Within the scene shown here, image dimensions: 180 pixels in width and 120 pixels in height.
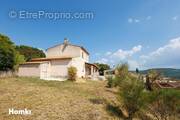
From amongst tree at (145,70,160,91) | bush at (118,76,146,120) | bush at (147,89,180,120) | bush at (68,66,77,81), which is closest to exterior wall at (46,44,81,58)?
bush at (68,66,77,81)

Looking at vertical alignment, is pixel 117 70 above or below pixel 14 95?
above

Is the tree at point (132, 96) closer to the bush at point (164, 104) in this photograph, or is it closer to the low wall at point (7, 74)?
the bush at point (164, 104)

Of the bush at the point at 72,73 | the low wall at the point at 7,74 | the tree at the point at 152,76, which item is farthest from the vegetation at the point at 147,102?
the low wall at the point at 7,74

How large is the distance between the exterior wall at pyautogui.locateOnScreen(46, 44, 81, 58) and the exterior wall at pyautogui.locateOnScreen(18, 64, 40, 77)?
8.22 m

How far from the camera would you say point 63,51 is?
1416 inches

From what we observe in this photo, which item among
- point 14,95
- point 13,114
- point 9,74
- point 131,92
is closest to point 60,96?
point 14,95

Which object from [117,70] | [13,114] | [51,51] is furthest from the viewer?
[51,51]

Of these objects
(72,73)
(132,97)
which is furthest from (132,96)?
(72,73)

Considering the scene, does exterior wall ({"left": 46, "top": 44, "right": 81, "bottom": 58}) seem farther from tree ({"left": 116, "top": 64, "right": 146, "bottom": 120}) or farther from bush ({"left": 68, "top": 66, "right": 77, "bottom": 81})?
tree ({"left": 116, "top": 64, "right": 146, "bottom": 120})

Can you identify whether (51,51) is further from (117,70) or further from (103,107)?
(103,107)

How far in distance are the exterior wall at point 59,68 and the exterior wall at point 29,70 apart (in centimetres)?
270

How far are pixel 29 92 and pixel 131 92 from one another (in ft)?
28.5

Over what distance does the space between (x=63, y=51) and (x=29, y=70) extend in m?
9.26

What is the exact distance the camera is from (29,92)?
53.1ft
